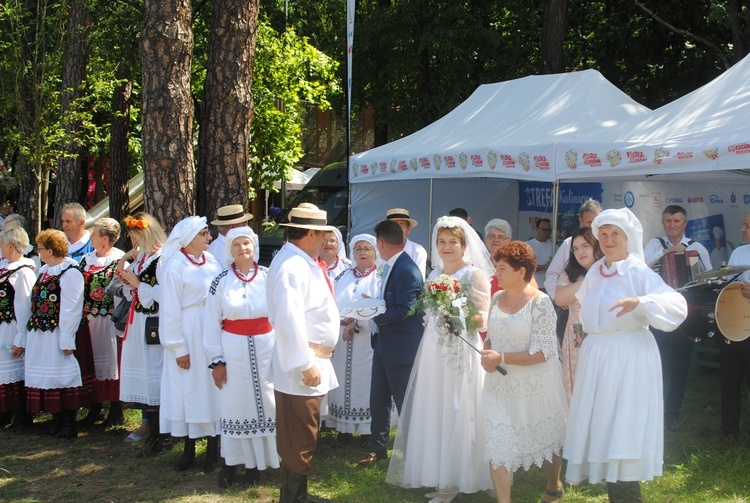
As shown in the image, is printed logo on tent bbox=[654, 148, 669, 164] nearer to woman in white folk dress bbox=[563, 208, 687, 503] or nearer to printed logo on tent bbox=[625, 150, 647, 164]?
printed logo on tent bbox=[625, 150, 647, 164]

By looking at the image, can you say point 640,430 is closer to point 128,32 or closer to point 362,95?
point 128,32

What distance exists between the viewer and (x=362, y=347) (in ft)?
21.0

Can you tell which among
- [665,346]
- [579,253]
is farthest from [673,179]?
[579,253]

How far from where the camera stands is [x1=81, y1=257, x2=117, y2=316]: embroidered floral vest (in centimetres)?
680

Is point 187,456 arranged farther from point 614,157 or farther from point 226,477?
point 614,157

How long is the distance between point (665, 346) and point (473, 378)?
2.48m

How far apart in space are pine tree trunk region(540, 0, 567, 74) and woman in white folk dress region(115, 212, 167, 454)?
10.3 m

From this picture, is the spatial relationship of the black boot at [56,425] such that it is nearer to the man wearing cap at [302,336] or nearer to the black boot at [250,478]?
the black boot at [250,478]

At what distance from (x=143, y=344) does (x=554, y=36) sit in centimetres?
1098

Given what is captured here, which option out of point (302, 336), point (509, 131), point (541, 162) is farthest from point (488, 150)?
point (302, 336)

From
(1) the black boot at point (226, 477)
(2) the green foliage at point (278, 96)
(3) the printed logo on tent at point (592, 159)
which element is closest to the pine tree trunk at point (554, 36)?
(2) the green foliage at point (278, 96)

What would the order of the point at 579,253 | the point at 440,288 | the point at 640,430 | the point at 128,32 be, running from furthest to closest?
the point at 128,32
the point at 579,253
the point at 440,288
the point at 640,430

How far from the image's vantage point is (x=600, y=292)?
4.47 metres

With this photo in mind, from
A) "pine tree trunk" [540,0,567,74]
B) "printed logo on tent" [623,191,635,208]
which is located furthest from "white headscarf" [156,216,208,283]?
"pine tree trunk" [540,0,567,74]
